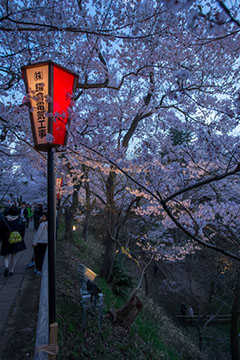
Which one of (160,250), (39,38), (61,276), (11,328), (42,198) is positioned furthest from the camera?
(42,198)

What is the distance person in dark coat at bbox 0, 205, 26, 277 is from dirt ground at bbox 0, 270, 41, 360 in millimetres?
924

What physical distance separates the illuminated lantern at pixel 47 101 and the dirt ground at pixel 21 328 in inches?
107

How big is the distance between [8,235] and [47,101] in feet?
13.2

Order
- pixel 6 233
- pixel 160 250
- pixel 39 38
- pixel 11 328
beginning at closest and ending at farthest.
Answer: pixel 11 328
pixel 39 38
pixel 6 233
pixel 160 250

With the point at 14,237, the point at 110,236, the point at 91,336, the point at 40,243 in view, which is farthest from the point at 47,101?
the point at 110,236

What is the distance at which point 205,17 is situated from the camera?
59.8 inches

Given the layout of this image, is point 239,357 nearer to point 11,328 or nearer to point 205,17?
point 11,328

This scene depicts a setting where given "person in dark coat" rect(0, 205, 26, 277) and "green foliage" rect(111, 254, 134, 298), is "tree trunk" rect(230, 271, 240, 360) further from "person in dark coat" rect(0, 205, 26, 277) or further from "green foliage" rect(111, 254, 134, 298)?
"person in dark coat" rect(0, 205, 26, 277)

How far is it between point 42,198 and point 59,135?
22234 millimetres

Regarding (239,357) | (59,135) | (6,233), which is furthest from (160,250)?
(59,135)

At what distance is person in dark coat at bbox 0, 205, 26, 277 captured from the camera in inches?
208

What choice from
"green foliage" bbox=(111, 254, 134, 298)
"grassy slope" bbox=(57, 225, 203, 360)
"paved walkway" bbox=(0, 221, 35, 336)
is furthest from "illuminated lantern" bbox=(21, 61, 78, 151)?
"green foliage" bbox=(111, 254, 134, 298)

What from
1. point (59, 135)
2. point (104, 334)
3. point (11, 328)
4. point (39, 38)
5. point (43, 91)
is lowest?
point (104, 334)

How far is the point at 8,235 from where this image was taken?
5312mm
